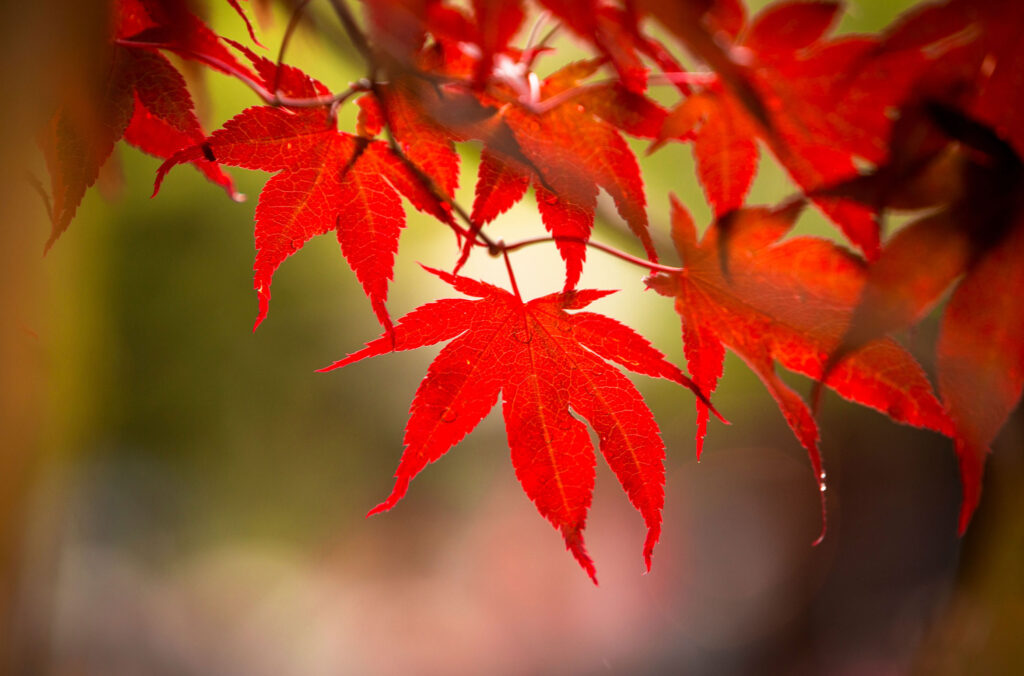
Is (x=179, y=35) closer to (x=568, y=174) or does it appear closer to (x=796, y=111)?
(x=568, y=174)

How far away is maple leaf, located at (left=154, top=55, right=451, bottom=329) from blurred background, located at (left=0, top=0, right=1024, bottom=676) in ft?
6.69

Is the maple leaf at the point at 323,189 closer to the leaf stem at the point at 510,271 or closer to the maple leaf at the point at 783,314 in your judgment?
the leaf stem at the point at 510,271

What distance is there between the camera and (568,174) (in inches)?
14.7

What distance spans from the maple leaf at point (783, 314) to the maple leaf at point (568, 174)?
0.15ft

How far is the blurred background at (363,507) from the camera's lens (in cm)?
265

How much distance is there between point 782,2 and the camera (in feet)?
1.23

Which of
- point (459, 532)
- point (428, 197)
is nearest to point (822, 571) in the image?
point (459, 532)

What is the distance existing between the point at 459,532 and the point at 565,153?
9.99 ft

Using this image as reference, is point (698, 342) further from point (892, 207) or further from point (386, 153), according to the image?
point (386, 153)

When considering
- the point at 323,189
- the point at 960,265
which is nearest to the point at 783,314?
the point at 960,265

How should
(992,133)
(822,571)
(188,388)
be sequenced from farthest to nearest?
(188,388) < (822,571) < (992,133)

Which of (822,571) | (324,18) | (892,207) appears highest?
(324,18)

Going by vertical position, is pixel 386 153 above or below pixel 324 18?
below

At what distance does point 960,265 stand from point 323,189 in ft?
1.23
